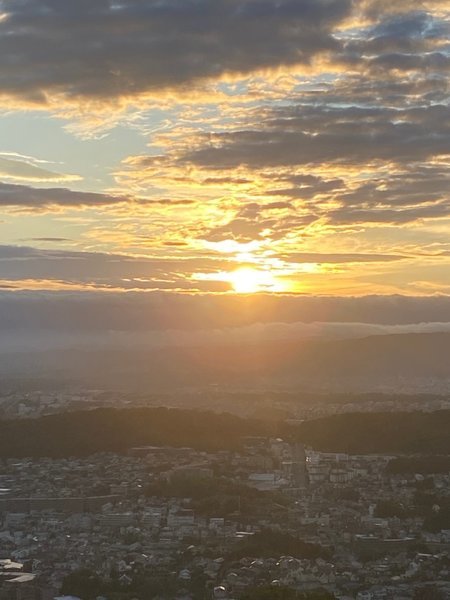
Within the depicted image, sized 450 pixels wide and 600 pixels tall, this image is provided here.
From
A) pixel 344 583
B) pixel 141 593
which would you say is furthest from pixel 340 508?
pixel 141 593

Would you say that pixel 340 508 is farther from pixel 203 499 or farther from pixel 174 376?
pixel 174 376

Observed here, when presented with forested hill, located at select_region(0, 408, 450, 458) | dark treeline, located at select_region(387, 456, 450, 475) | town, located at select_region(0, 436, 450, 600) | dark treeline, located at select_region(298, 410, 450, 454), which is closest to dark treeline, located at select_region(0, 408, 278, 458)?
forested hill, located at select_region(0, 408, 450, 458)

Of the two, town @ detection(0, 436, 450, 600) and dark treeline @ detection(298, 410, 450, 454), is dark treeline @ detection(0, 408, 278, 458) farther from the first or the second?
dark treeline @ detection(298, 410, 450, 454)

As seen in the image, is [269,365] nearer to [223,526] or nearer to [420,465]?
[420,465]

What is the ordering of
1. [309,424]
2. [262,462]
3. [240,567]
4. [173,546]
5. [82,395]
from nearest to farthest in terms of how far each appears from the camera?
[240,567], [173,546], [262,462], [309,424], [82,395]

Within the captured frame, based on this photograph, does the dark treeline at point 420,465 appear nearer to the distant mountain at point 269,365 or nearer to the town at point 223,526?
the town at point 223,526

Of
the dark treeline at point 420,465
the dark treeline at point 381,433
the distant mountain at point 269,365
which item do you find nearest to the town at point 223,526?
the dark treeline at point 420,465
